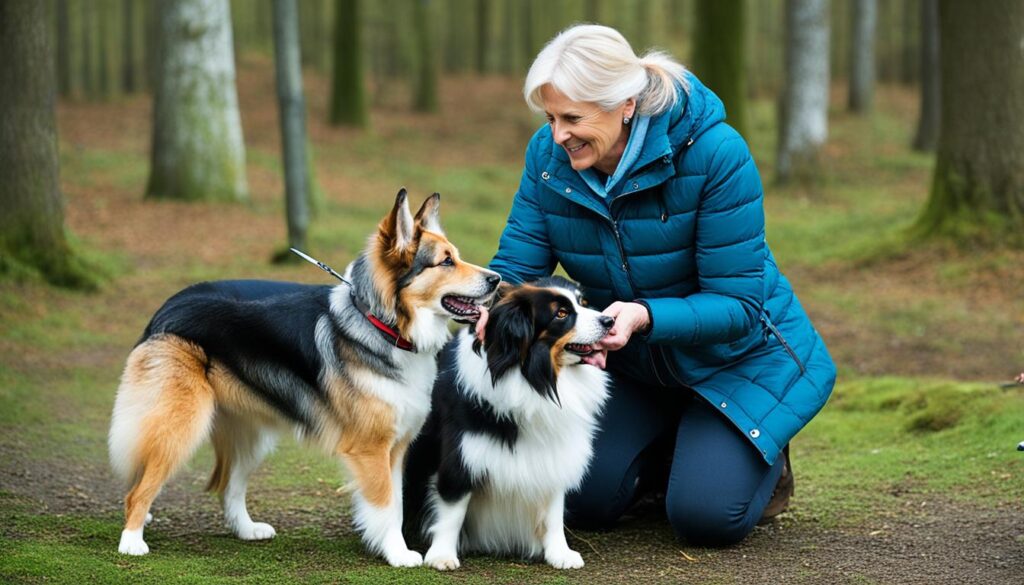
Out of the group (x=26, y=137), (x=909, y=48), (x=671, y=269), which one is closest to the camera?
(x=671, y=269)

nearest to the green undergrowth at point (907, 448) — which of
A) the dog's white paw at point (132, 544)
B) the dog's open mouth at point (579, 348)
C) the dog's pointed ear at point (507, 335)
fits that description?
the dog's open mouth at point (579, 348)

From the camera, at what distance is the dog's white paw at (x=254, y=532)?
4668mm

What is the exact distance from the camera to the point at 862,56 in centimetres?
2520

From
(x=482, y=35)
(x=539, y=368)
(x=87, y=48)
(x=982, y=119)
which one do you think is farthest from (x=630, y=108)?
(x=482, y=35)

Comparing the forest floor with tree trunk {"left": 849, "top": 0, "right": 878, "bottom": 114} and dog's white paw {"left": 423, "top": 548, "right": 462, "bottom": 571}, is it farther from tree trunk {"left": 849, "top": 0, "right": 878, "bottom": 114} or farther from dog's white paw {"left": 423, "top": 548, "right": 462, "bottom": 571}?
tree trunk {"left": 849, "top": 0, "right": 878, "bottom": 114}

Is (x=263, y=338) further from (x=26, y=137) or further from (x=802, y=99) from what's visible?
(x=802, y=99)

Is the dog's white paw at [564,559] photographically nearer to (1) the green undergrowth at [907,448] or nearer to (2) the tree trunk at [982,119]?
(1) the green undergrowth at [907,448]

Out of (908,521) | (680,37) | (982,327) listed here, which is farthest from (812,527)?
(680,37)

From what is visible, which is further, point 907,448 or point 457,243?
point 457,243

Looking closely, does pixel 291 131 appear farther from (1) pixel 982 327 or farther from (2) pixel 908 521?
(2) pixel 908 521

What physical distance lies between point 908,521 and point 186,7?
1073 cm

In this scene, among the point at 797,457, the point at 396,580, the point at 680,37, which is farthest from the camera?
the point at 680,37

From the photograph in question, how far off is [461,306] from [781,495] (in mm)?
1752

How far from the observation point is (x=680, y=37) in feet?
107
